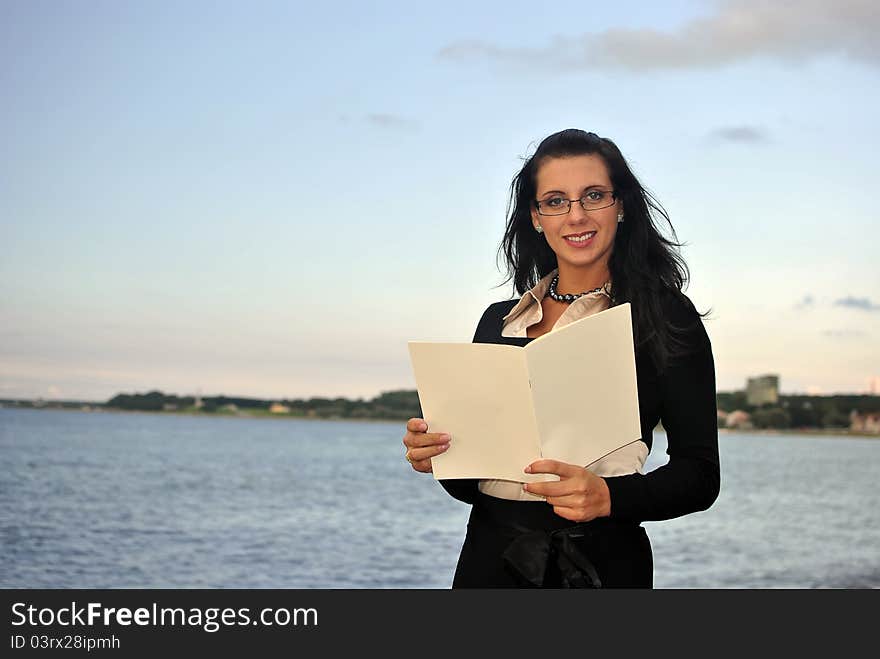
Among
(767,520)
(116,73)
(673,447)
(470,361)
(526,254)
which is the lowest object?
(767,520)

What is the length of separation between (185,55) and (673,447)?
154 ft

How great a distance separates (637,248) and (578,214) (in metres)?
0.15

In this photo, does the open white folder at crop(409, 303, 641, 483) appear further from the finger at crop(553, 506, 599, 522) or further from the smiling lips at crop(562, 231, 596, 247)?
the smiling lips at crop(562, 231, 596, 247)

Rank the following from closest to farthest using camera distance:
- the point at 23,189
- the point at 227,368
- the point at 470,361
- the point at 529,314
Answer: the point at 470,361 < the point at 529,314 < the point at 23,189 < the point at 227,368

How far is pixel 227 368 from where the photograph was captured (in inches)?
2098

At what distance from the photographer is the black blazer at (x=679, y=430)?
1.91m

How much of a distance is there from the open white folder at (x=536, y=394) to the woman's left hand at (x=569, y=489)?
0.26 feet

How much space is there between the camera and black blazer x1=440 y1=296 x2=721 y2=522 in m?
1.91

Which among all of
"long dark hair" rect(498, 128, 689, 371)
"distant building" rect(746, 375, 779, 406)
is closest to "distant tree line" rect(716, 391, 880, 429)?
"distant building" rect(746, 375, 779, 406)

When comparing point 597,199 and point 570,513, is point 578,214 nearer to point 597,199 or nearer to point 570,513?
point 597,199

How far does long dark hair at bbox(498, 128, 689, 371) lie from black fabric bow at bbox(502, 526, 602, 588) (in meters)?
0.37
